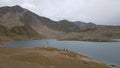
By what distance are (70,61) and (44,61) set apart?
625 cm

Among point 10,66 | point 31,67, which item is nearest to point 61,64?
point 31,67

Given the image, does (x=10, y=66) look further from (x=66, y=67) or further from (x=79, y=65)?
(x=79, y=65)

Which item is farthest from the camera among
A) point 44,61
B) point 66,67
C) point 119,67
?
point 119,67

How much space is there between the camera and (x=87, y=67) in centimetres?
4906

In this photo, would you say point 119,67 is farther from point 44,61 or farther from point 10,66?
point 10,66

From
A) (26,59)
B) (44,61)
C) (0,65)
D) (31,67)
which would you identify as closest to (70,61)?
(44,61)

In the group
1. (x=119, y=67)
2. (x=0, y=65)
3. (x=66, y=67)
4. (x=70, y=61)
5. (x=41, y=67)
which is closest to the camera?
(x=0, y=65)

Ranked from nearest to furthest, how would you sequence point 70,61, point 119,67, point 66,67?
point 66,67, point 70,61, point 119,67

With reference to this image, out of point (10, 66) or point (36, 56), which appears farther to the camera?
point (36, 56)

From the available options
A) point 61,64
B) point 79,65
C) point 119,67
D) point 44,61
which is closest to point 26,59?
point 44,61

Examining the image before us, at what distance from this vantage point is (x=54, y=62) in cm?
4847

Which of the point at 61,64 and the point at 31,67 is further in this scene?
the point at 61,64

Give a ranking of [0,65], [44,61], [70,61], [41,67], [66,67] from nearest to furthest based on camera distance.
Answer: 1. [0,65]
2. [41,67]
3. [66,67]
4. [44,61]
5. [70,61]

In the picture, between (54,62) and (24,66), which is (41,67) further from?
(54,62)
